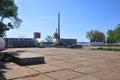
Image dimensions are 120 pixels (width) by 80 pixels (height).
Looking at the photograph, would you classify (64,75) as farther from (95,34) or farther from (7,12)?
(95,34)

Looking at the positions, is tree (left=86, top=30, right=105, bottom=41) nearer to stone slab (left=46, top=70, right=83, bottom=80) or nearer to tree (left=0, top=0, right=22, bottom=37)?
tree (left=0, top=0, right=22, bottom=37)

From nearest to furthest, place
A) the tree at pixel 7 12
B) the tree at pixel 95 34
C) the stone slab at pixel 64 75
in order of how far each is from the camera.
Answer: the stone slab at pixel 64 75, the tree at pixel 7 12, the tree at pixel 95 34

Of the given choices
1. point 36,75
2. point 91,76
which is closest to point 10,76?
point 36,75

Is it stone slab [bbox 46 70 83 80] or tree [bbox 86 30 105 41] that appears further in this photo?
tree [bbox 86 30 105 41]

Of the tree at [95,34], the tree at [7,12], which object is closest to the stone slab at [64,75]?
the tree at [7,12]

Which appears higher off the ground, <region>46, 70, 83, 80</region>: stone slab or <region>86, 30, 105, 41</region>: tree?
<region>86, 30, 105, 41</region>: tree

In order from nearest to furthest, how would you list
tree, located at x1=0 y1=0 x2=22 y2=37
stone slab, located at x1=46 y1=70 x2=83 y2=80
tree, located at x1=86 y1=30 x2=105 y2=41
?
1. stone slab, located at x1=46 y1=70 x2=83 y2=80
2. tree, located at x1=0 y1=0 x2=22 y2=37
3. tree, located at x1=86 y1=30 x2=105 y2=41

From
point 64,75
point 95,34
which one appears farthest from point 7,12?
A: point 95,34

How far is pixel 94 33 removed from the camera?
98.8 m

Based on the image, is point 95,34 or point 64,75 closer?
point 64,75

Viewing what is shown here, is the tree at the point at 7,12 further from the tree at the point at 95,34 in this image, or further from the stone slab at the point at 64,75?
the tree at the point at 95,34

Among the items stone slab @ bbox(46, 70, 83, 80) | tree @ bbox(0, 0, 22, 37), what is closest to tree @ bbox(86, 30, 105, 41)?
tree @ bbox(0, 0, 22, 37)

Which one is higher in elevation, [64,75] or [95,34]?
[95,34]

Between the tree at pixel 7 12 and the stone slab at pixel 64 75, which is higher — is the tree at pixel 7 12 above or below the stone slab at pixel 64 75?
above
